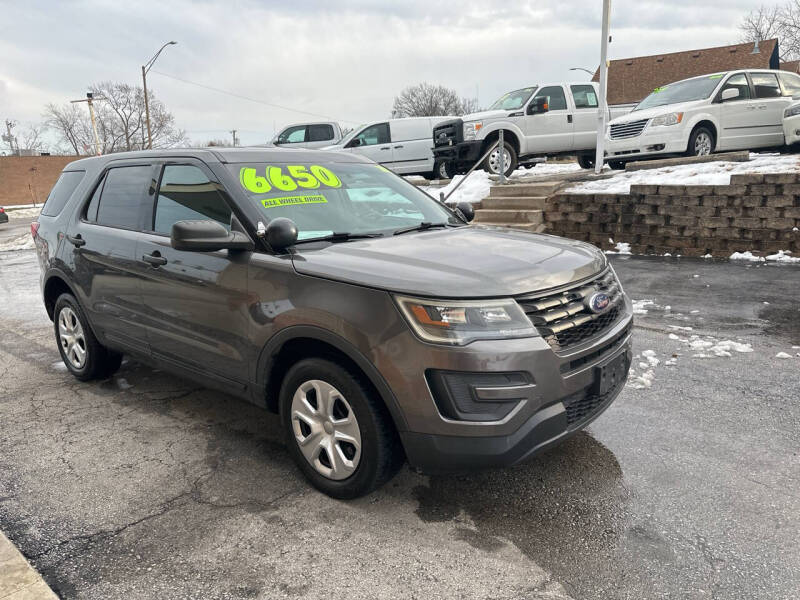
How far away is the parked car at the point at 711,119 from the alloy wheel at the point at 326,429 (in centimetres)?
1056

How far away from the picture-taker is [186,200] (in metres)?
3.75

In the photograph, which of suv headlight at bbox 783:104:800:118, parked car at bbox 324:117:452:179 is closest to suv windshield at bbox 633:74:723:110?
suv headlight at bbox 783:104:800:118

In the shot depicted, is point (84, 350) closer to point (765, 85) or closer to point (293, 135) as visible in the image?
point (765, 85)

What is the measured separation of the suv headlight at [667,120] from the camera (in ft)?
37.1

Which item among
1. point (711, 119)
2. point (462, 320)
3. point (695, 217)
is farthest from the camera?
point (711, 119)

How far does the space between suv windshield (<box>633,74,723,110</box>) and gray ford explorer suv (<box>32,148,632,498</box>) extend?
9.71 m

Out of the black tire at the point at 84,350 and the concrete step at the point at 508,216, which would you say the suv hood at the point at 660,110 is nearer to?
the concrete step at the point at 508,216

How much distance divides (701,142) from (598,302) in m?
10.3

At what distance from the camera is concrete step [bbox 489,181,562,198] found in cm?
1108

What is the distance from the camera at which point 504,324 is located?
261cm

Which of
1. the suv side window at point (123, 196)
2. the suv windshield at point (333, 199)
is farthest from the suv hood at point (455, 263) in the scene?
the suv side window at point (123, 196)

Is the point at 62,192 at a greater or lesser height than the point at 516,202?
greater

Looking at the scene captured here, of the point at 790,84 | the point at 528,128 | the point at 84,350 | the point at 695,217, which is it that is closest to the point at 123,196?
the point at 84,350

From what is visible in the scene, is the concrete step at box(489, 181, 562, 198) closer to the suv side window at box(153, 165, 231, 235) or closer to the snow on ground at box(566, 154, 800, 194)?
the snow on ground at box(566, 154, 800, 194)
